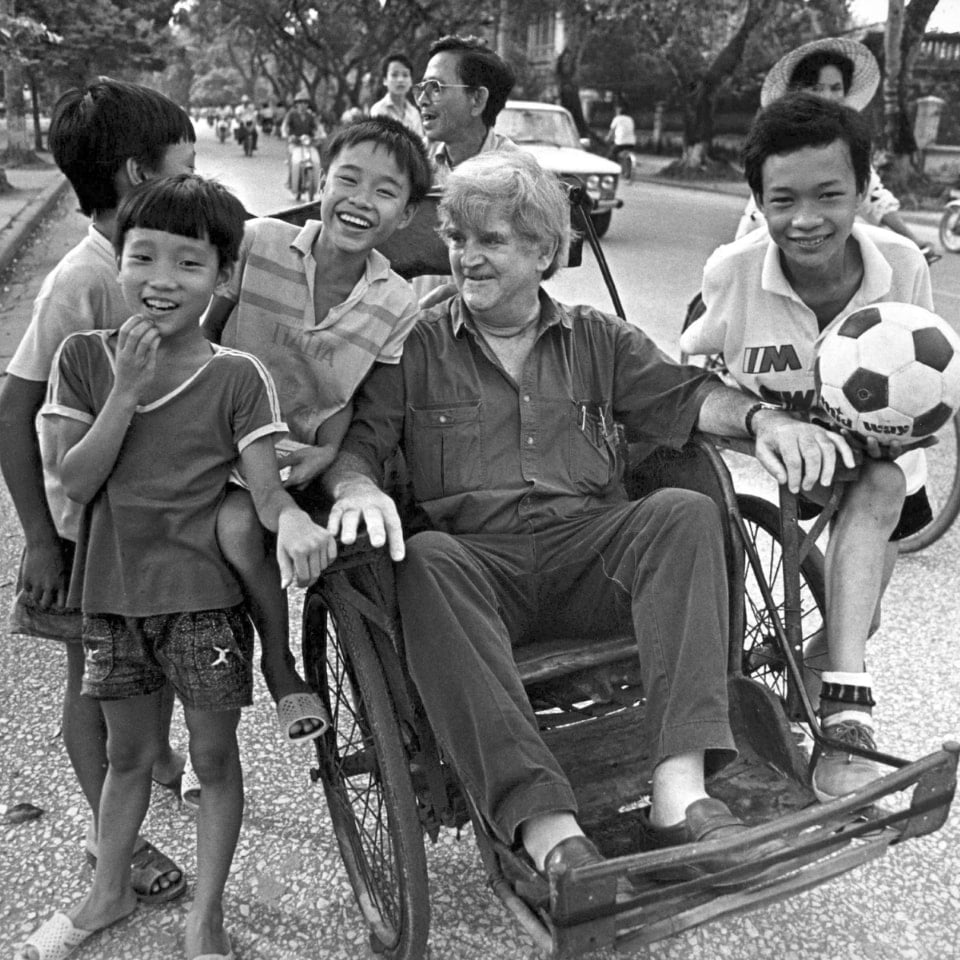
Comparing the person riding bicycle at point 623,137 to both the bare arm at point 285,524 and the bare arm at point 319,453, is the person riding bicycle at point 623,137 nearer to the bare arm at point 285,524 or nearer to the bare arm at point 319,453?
the bare arm at point 319,453

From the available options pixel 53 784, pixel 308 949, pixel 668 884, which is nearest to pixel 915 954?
pixel 668 884

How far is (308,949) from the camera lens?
7.07ft

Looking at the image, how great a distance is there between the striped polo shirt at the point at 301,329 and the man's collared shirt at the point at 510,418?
0.21 ft

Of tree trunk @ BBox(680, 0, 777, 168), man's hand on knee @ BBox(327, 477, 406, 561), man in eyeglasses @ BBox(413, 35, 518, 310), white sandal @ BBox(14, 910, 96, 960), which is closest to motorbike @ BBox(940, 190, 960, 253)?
man in eyeglasses @ BBox(413, 35, 518, 310)

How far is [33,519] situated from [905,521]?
6.96 feet

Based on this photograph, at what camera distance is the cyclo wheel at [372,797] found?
1.90m

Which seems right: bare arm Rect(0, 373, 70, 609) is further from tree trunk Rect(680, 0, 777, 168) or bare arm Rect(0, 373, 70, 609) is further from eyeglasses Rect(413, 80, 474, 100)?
tree trunk Rect(680, 0, 777, 168)

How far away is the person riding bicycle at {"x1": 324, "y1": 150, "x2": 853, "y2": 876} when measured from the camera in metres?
1.92

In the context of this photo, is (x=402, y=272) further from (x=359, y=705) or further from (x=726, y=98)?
(x=726, y=98)

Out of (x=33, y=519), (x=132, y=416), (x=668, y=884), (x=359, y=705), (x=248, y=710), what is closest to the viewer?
(x=668, y=884)

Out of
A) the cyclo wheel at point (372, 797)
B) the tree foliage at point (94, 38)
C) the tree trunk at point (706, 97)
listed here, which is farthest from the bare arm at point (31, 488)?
the tree trunk at point (706, 97)

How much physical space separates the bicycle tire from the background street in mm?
9861

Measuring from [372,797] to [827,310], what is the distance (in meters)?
1.68

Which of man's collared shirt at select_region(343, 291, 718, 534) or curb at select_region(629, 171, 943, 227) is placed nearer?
man's collared shirt at select_region(343, 291, 718, 534)
